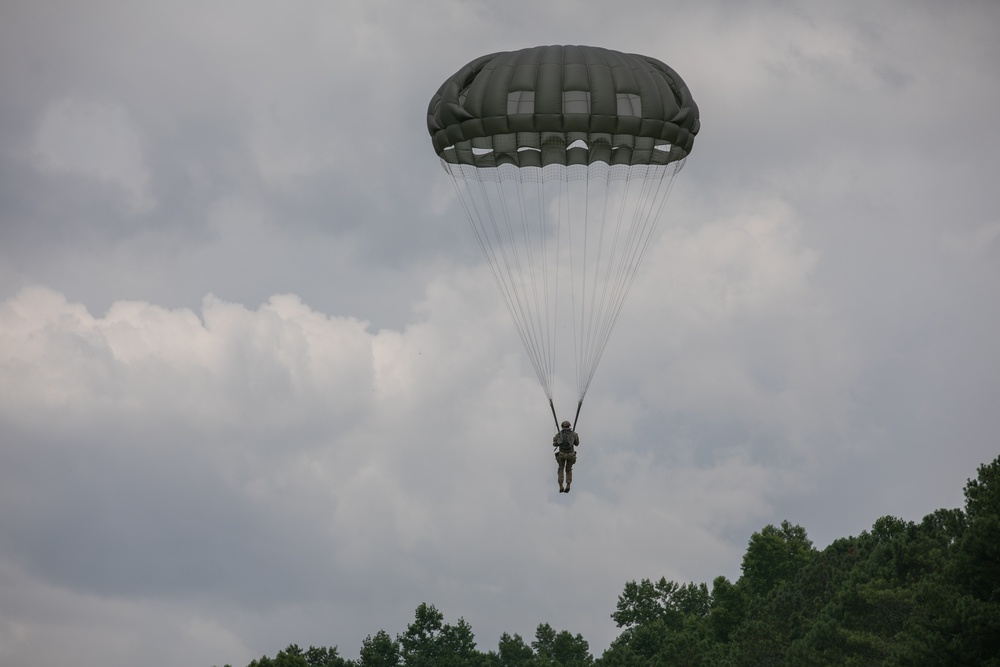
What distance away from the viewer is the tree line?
4400cm

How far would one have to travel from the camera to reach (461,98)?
42.3 meters

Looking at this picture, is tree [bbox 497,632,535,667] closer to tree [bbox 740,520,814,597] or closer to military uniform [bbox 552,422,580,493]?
tree [bbox 740,520,814,597]

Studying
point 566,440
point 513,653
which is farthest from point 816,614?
point 513,653

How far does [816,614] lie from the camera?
66.1m

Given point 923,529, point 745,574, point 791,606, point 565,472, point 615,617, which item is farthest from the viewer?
point 615,617

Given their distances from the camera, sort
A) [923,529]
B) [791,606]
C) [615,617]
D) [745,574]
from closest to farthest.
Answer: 1. [923,529]
2. [791,606]
3. [745,574]
4. [615,617]

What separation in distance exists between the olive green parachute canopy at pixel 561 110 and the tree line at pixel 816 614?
14393 mm

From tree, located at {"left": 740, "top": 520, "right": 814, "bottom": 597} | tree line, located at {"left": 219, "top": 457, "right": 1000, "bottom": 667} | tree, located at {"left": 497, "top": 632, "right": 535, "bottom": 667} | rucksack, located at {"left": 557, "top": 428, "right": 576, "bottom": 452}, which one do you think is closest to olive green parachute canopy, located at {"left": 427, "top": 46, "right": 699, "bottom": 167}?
rucksack, located at {"left": 557, "top": 428, "right": 576, "bottom": 452}

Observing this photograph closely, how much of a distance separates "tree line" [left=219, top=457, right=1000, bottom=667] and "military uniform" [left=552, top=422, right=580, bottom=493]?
12034mm

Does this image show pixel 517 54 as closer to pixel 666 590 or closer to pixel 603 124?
pixel 603 124

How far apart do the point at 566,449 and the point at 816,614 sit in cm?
2978

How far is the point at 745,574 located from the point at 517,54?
53.3 metres

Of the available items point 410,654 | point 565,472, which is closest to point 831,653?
point 565,472

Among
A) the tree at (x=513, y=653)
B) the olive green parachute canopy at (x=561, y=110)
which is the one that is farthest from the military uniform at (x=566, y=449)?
the tree at (x=513, y=653)
